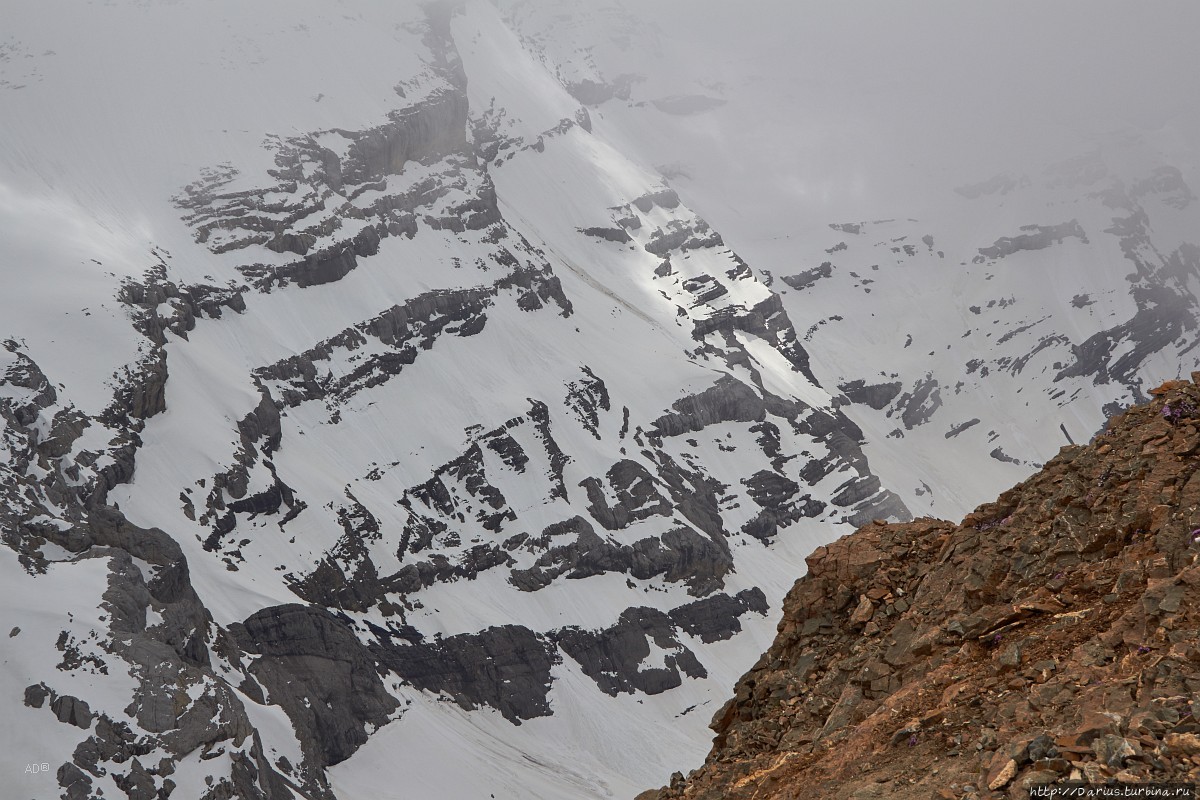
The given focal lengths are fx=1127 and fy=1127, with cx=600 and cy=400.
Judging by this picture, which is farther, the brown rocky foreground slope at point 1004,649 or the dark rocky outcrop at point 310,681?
the dark rocky outcrop at point 310,681

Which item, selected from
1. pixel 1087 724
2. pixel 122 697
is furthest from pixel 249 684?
pixel 1087 724

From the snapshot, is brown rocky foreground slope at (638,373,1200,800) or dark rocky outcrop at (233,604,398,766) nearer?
brown rocky foreground slope at (638,373,1200,800)

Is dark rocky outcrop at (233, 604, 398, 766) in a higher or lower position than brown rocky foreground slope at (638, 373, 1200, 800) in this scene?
higher

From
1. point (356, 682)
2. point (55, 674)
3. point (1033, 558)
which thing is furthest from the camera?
point (356, 682)

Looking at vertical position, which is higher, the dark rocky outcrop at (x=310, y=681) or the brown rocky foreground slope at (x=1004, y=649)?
the dark rocky outcrop at (x=310, y=681)

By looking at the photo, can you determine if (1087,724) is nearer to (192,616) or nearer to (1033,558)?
(1033,558)

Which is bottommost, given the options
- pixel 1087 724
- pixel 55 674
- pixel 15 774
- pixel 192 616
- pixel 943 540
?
pixel 1087 724

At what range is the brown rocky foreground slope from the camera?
18.5 m

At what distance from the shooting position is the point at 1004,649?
23.9 metres

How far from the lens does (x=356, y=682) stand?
19950 cm

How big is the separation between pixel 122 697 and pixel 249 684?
165ft

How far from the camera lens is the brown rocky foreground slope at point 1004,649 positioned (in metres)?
18.5

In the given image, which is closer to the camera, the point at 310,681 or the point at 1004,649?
the point at 1004,649

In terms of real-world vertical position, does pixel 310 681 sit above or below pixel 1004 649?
above
